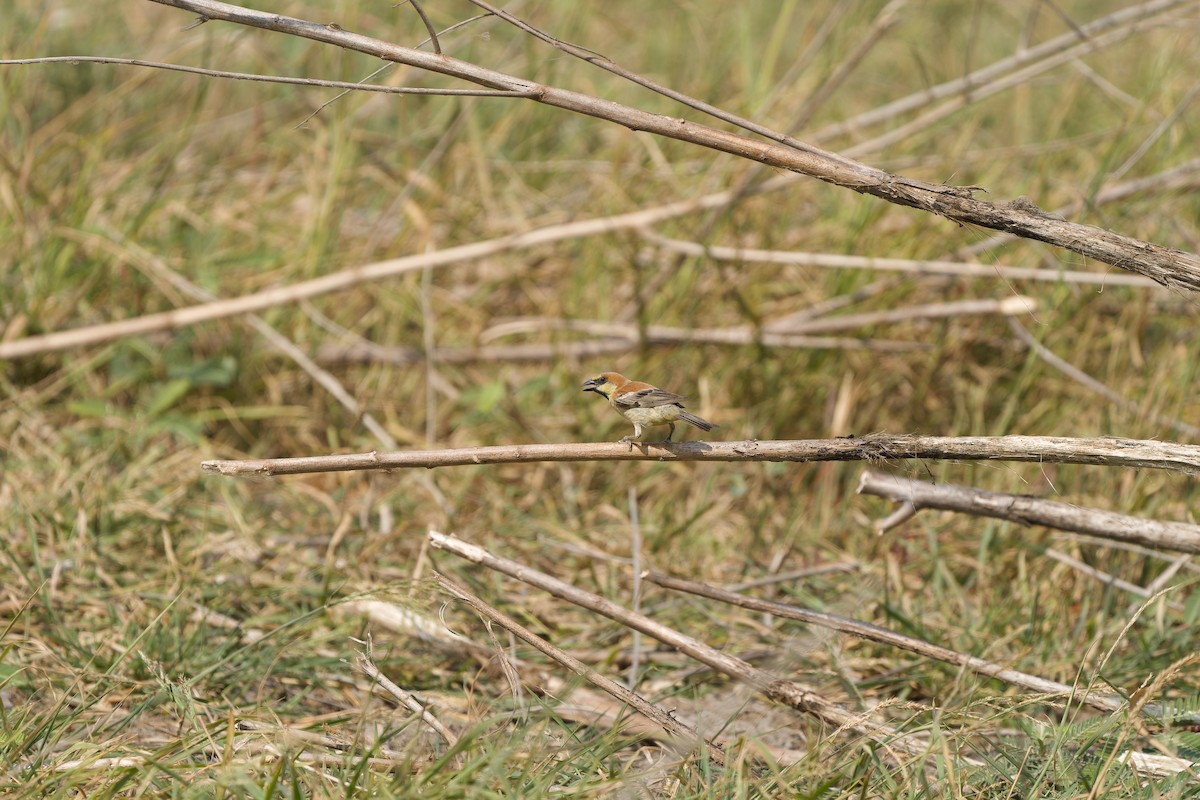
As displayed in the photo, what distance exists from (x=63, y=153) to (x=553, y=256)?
2.45 m

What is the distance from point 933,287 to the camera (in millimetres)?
4637

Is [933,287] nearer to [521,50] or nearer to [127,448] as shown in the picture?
[521,50]

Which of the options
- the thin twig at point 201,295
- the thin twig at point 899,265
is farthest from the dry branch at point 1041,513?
the thin twig at point 201,295

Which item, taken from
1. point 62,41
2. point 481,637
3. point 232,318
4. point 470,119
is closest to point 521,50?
point 470,119

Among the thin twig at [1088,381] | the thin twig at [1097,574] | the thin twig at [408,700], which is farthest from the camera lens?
the thin twig at [1088,381]

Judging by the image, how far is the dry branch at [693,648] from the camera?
2480 mm

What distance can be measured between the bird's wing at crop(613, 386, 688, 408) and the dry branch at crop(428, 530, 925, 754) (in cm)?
51

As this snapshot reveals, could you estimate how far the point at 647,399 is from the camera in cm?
273

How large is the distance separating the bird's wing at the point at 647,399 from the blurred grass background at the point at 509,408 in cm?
75

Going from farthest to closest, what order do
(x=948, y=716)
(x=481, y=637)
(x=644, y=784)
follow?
(x=481, y=637) < (x=948, y=716) < (x=644, y=784)

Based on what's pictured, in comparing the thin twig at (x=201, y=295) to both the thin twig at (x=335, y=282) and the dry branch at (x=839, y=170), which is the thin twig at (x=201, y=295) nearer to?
the thin twig at (x=335, y=282)

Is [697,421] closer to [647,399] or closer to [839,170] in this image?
[647,399]

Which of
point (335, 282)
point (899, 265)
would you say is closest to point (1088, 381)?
point (899, 265)

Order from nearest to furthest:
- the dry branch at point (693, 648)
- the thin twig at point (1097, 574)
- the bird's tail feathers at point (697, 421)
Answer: the dry branch at point (693, 648) → the bird's tail feathers at point (697, 421) → the thin twig at point (1097, 574)
